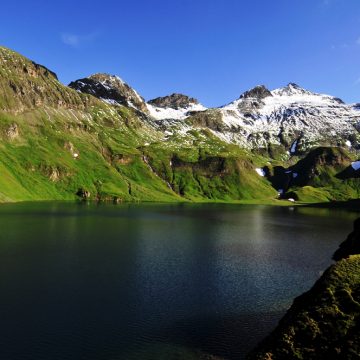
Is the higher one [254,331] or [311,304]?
[311,304]

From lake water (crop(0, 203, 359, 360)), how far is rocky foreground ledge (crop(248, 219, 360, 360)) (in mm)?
10416

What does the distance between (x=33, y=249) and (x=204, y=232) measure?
78.4m

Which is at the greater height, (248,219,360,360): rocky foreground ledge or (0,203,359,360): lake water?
(248,219,360,360): rocky foreground ledge

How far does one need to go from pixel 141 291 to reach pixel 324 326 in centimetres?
4242

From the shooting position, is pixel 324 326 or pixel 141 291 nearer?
pixel 324 326

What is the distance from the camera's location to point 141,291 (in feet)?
254

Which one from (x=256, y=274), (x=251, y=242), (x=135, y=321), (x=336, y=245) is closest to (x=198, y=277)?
(x=256, y=274)

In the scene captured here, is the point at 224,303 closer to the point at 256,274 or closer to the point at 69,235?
the point at 256,274

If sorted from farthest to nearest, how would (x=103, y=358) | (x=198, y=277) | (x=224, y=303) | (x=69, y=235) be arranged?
(x=69, y=235) < (x=198, y=277) < (x=224, y=303) < (x=103, y=358)

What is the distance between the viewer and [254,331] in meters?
58.5

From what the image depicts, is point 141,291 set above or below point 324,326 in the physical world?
below

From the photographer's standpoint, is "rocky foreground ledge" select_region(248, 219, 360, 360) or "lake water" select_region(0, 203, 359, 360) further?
"lake water" select_region(0, 203, 359, 360)

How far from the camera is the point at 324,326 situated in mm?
41781

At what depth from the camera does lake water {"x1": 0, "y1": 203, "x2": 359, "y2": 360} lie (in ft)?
174
